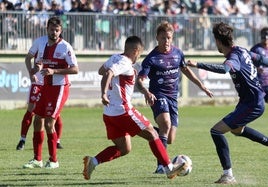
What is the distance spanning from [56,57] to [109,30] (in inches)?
647

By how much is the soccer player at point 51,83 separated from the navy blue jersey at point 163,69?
1.10 metres

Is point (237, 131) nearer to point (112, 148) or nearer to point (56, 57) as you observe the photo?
point (112, 148)

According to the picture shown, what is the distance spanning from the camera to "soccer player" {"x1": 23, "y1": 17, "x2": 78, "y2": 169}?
1352 centimetres

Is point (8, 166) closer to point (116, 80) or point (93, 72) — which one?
point (116, 80)

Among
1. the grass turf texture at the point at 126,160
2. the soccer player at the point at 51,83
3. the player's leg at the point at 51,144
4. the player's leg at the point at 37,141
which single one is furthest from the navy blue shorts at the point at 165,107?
the player's leg at the point at 37,141

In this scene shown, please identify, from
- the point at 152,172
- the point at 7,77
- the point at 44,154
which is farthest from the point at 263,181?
the point at 7,77

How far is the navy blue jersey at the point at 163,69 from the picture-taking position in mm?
13344

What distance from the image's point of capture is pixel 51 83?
45.3 ft

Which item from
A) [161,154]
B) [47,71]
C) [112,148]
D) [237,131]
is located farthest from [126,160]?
[161,154]

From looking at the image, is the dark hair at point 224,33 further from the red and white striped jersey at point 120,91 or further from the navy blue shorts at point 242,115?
the red and white striped jersey at point 120,91

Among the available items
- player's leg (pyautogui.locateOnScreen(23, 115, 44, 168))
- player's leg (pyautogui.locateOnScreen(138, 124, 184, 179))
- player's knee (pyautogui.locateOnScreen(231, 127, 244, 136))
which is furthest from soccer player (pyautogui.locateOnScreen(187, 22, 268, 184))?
player's leg (pyautogui.locateOnScreen(23, 115, 44, 168))

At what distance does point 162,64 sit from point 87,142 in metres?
5.29

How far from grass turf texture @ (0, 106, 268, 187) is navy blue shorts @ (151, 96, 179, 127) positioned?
81cm

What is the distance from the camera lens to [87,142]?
18312mm
